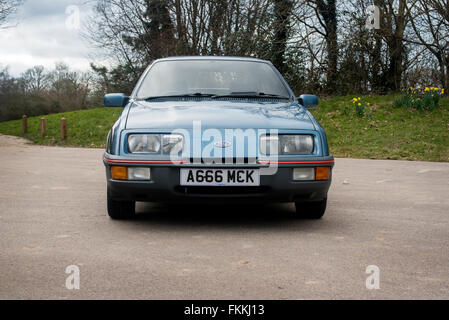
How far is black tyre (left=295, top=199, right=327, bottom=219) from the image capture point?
491 cm

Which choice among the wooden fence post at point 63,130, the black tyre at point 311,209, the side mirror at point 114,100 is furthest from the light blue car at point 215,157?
the wooden fence post at point 63,130

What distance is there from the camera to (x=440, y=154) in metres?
12.2

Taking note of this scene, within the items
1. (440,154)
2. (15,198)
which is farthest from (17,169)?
(440,154)

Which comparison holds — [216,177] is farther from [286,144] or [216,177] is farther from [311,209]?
[311,209]

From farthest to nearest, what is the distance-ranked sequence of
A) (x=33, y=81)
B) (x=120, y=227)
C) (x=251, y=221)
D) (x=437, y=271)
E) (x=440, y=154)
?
1. (x=33, y=81)
2. (x=440, y=154)
3. (x=251, y=221)
4. (x=120, y=227)
5. (x=437, y=271)

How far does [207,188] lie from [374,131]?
11.2 metres

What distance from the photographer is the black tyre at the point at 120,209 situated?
189 inches

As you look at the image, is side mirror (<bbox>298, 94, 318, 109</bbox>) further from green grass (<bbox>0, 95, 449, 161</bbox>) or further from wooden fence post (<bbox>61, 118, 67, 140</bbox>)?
wooden fence post (<bbox>61, 118, 67, 140</bbox>)

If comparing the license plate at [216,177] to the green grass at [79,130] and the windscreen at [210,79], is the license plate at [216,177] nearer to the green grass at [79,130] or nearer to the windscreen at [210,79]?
the windscreen at [210,79]

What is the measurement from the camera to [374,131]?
48.1 feet

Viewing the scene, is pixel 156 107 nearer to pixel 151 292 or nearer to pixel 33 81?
pixel 151 292

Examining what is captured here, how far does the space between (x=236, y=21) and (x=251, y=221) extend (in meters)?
16.1

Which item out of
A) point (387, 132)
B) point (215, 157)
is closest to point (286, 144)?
point (215, 157)

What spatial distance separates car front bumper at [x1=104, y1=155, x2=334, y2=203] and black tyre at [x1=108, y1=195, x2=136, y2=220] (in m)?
0.41
